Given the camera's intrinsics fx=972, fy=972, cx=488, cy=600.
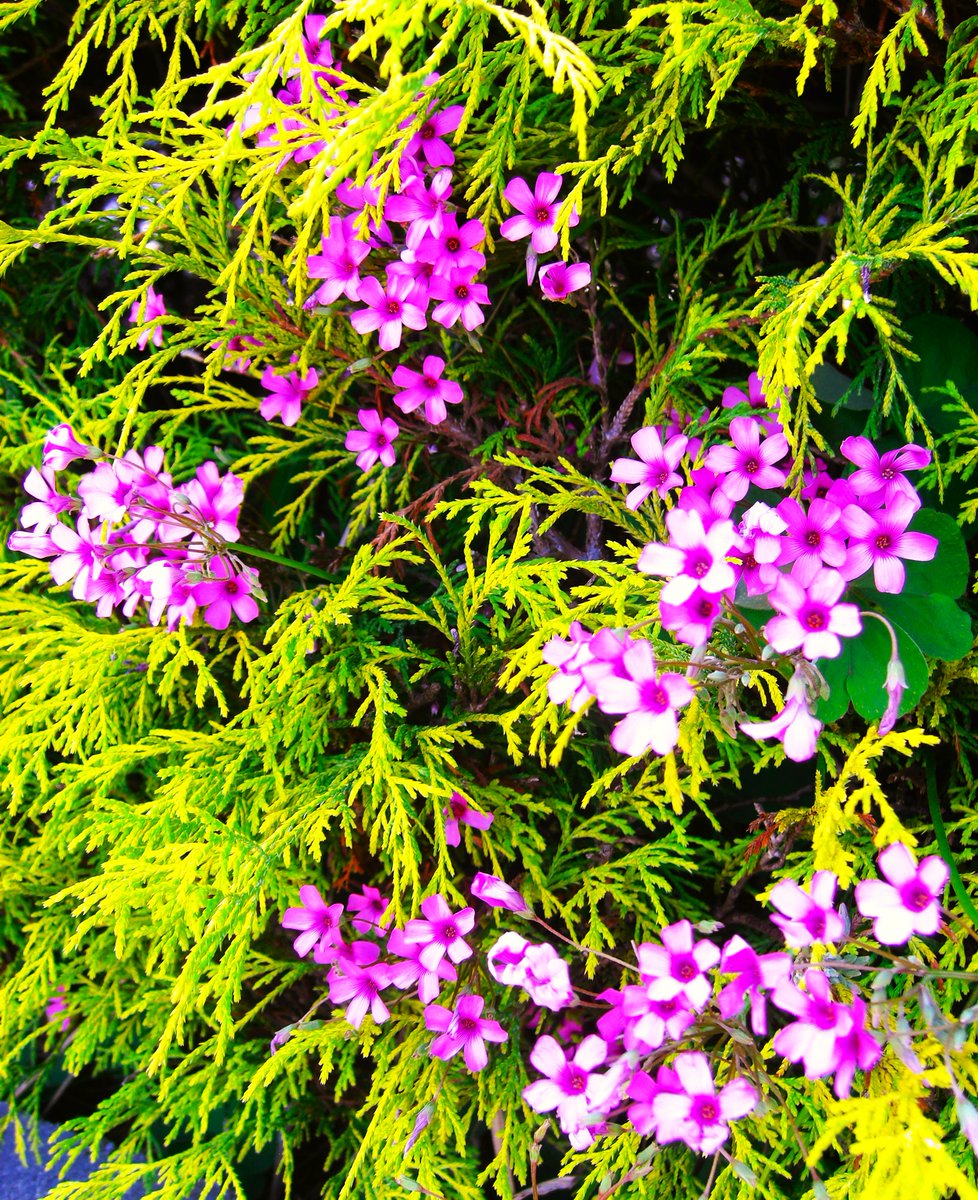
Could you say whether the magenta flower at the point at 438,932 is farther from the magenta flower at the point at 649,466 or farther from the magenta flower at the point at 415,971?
the magenta flower at the point at 649,466

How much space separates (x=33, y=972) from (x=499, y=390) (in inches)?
47.8

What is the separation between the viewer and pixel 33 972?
1.61 m

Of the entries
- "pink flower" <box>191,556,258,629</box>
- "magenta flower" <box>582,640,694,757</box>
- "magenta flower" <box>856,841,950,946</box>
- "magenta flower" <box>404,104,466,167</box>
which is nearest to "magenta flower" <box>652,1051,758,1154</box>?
"magenta flower" <box>856,841,950,946</box>

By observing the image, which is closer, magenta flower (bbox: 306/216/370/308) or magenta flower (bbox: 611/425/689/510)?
magenta flower (bbox: 611/425/689/510)

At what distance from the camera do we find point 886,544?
39.3 inches

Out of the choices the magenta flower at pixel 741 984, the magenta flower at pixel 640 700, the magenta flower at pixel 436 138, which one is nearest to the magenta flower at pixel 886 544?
the magenta flower at pixel 640 700

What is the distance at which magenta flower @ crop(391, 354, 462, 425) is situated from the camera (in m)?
1.30

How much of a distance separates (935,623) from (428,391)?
70 centimetres

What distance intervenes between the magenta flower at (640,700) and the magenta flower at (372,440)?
617 mm

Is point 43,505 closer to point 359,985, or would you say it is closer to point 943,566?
point 359,985

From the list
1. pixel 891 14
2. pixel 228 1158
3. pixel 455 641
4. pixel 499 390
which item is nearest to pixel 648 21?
pixel 891 14

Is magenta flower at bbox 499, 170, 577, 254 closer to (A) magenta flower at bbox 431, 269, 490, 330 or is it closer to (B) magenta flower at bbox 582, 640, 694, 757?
(A) magenta flower at bbox 431, 269, 490, 330

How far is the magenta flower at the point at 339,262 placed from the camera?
1.20 m

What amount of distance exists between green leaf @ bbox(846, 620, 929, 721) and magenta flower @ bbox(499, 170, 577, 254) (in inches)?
22.7
